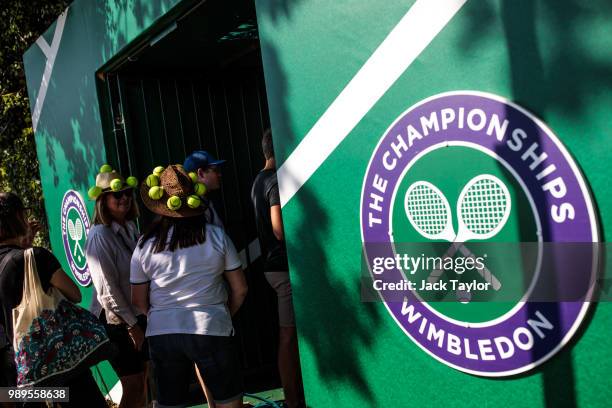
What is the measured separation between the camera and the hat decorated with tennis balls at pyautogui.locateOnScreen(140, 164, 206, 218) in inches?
130

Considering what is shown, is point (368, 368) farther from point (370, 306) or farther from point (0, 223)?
point (0, 223)


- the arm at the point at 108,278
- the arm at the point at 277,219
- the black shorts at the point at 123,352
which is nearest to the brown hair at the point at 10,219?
the arm at the point at 108,278

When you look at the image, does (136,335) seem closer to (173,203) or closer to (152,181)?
(152,181)

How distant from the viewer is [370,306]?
2938 mm

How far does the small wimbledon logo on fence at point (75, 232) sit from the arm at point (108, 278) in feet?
5.53

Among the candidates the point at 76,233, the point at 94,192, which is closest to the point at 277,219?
the point at 94,192

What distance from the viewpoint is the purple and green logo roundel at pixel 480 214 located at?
2.20m

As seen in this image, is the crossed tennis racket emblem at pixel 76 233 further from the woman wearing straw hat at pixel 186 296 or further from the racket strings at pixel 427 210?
the racket strings at pixel 427 210

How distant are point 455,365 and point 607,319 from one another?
0.67 m

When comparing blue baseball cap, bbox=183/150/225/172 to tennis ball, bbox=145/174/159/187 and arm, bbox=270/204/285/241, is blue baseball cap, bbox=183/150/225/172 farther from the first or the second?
tennis ball, bbox=145/174/159/187

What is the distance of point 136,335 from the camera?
4.03 metres

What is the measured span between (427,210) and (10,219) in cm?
229

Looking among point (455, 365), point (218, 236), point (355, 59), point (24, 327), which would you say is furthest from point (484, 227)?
point (24, 327)

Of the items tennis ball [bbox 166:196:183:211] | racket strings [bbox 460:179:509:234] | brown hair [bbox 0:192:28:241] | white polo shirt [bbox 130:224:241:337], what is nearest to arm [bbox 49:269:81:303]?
brown hair [bbox 0:192:28:241]
